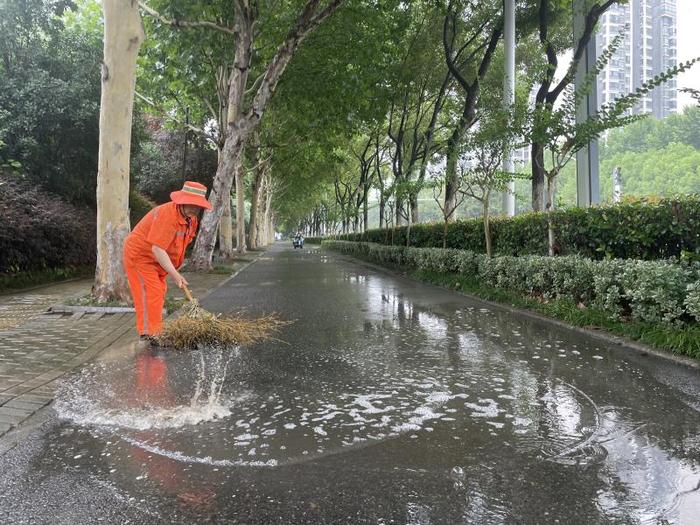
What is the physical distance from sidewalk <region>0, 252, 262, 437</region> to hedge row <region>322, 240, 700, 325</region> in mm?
6162

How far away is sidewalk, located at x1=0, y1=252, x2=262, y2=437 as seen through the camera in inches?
170

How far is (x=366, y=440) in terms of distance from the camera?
3430 mm

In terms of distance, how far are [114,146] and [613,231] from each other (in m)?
7.93

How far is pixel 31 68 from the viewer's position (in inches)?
623

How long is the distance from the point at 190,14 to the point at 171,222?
10.6m

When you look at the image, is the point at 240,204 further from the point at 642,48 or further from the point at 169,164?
the point at 642,48

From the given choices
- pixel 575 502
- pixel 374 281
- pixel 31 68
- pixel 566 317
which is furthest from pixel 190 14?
pixel 575 502

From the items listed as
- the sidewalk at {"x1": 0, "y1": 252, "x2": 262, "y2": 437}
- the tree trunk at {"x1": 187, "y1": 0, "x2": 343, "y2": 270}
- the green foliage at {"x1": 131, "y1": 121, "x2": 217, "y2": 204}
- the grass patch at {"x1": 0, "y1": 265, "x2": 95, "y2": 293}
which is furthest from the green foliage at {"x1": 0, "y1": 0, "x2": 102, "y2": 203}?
the green foliage at {"x1": 131, "y1": 121, "x2": 217, "y2": 204}

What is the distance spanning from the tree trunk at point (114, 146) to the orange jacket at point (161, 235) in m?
3.12

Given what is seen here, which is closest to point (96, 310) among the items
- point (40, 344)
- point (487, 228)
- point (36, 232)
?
point (40, 344)

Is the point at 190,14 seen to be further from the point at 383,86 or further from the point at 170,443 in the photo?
the point at 170,443

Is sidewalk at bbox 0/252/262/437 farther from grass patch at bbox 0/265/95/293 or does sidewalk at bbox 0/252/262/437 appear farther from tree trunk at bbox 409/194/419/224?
tree trunk at bbox 409/194/419/224

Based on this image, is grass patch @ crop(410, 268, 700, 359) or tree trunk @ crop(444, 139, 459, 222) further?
tree trunk @ crop(444, 139, 459, 222)

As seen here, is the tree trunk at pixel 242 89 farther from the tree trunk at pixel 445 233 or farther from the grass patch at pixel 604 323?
the grass patch at pixel 604 323
